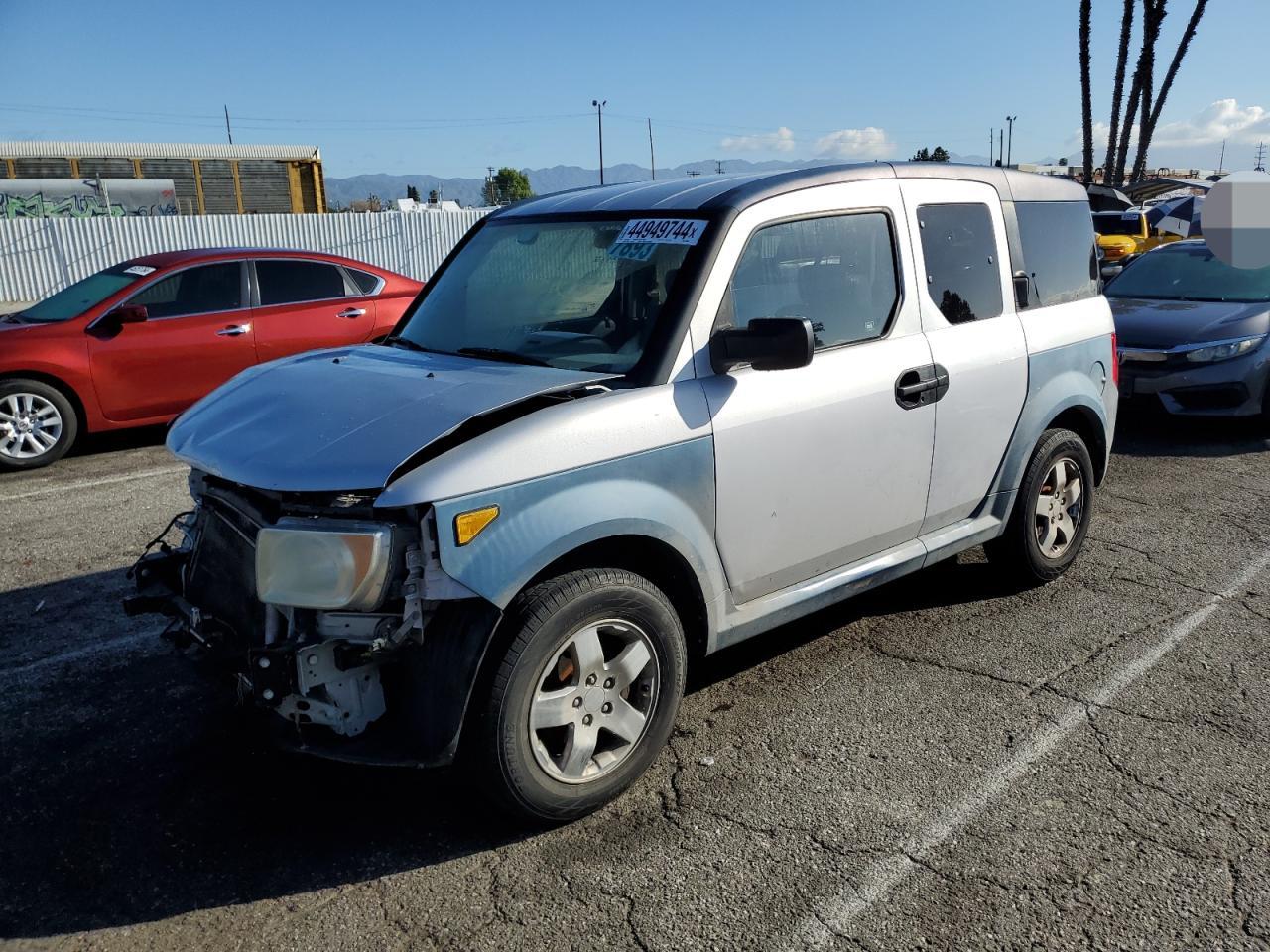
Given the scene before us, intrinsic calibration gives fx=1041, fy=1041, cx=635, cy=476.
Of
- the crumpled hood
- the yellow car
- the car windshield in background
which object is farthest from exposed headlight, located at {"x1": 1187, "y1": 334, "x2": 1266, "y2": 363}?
the yellow car

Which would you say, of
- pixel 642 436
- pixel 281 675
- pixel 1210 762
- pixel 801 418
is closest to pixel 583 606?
pixel 642 436


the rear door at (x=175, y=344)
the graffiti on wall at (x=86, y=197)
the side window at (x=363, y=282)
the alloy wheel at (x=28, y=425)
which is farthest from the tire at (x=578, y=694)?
the graffiti on wall at (x=86, y=197)

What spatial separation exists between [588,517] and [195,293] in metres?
7.09

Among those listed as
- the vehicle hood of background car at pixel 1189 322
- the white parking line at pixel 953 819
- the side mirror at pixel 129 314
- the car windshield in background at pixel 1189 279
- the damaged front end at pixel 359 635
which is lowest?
the white parking line at pixel 953 819

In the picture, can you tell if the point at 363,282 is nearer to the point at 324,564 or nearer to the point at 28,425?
the point at 28,425

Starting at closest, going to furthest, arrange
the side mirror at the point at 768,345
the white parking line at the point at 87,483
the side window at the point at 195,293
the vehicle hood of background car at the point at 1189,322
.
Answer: the side mirror at the point at 768,345, the white parking line at the point at 87,483, the vehicle hood of background car at the point at 1189,322, the side window at the point at 195,293

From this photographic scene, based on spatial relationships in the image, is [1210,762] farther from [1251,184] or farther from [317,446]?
[1251,184]

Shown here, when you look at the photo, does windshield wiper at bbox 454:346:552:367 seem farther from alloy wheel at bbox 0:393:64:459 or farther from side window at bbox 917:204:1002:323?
alloy wheel at bbox 0:393:64:459

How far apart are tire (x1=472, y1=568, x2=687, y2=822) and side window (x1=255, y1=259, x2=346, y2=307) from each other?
6979mm

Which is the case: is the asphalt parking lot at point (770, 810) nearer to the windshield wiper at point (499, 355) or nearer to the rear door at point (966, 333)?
the rear door at point (966, 333)

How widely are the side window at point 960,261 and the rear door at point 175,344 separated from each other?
20.8ft

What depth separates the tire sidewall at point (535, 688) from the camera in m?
2.91

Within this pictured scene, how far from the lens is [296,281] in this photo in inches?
368

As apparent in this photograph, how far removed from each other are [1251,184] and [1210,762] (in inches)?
352
